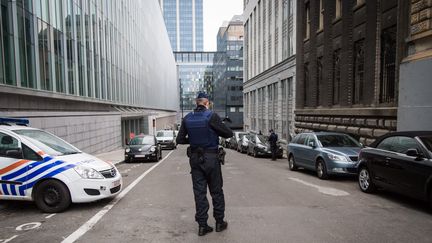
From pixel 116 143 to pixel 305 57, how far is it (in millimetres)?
16275

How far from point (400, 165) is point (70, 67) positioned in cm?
1758

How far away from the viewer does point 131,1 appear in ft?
124

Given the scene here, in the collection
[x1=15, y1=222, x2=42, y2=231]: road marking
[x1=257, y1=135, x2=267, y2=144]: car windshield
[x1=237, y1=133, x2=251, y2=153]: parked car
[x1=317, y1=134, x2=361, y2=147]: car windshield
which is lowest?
[x1=237, y1=133, x2=251, y2=153]: parked car

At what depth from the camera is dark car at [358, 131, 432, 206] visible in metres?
6.05

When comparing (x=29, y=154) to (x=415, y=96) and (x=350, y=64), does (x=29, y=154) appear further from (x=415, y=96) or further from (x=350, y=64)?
(x=350, y=64)

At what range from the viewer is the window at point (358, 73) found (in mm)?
15820

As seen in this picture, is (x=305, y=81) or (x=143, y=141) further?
(x=305, y=81)

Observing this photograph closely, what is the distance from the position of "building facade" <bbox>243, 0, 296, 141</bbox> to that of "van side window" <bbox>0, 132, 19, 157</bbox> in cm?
2185

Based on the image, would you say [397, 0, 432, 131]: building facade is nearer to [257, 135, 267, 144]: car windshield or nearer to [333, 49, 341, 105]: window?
[333, 49, 341, 105]: window

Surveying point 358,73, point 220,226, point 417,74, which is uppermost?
point 358,73

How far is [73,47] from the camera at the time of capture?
766 inches

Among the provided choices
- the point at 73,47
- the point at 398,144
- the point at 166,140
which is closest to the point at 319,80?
the point at 166,140

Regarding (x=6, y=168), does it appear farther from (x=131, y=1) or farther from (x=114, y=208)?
(x=131, y=1)

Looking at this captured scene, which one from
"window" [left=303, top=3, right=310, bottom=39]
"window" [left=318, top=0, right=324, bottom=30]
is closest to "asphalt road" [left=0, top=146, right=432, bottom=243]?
"window" [left=318, top=0, right=324, bottom=30]
